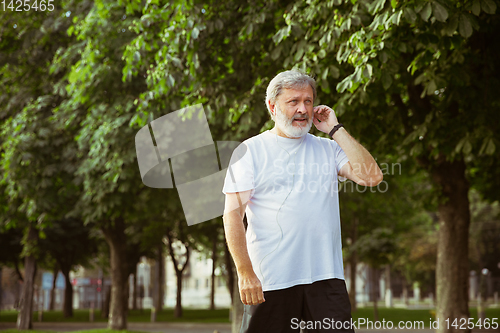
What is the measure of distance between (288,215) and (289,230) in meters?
0.07

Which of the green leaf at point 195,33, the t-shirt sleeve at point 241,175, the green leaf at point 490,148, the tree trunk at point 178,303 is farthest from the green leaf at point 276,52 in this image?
the tree trunk at point 178,303

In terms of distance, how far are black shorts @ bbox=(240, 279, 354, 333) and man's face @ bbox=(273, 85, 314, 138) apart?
2.54 feet

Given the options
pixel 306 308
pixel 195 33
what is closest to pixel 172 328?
pixel 195 33

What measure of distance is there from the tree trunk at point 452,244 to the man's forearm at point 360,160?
783 cm

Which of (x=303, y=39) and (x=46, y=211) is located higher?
(x=303, y=39)

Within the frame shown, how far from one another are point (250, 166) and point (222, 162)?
7913mm

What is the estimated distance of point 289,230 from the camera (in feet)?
9.68

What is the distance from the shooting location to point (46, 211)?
50.9ft

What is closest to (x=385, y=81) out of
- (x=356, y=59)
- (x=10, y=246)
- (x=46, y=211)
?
(x=356, y=59)

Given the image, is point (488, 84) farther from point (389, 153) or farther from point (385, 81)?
point (389, 153)

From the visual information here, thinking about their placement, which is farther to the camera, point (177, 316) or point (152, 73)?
point (177, 316)

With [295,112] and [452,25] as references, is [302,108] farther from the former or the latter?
[452,25]

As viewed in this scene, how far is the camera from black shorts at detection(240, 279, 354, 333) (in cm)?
294

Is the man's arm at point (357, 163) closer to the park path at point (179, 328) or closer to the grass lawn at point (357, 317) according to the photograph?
the grass lawn at point (357, 317)
